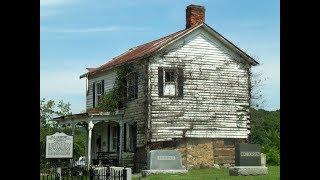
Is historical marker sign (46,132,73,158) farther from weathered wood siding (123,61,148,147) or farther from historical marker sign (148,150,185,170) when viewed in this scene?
weathered wood siding (123,61,148,147)

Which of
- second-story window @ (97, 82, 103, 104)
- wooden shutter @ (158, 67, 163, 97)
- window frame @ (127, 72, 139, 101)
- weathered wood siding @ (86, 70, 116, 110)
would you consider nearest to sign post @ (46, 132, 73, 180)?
wooden shutter @ (158, 67, 163, 97)

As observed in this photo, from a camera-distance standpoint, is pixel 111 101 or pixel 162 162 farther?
pixel 111 101

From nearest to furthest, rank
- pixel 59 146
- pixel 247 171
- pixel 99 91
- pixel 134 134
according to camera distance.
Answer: pixel 59 146
pixel 247 171
pixel 134 134
pixel 99 91

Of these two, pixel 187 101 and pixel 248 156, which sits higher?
pixel 187 101

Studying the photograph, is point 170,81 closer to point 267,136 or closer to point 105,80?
point 105,80

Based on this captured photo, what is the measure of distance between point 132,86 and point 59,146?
15.1m

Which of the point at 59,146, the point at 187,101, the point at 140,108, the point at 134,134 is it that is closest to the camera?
the point at 59,146

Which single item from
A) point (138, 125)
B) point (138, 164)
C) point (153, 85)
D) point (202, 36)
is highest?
point (202, 36)

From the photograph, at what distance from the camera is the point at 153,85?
100ft

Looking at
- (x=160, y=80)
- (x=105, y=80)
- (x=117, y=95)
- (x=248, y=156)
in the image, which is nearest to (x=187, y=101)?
(x=160, y=80)

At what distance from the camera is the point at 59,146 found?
17797 mm
